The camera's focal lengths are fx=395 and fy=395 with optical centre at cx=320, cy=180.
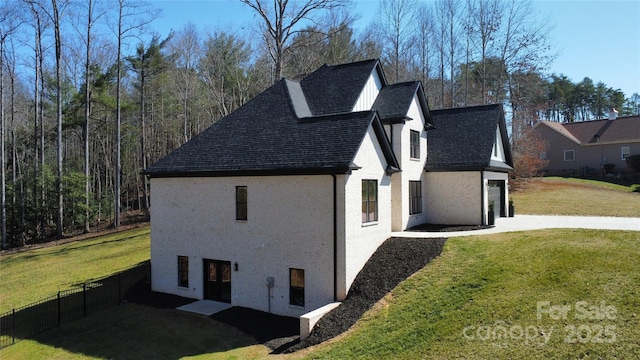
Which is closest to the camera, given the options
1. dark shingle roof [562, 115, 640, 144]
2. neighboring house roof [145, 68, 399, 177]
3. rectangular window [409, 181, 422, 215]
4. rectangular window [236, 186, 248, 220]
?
neighboring house roof [145, 68, 399, 177]

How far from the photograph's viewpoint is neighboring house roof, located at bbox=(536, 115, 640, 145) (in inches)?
1684

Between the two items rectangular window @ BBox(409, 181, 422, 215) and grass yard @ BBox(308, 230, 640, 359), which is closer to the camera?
grass yard @ BBox(308, 230, 640, 359)

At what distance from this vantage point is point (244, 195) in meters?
15.2

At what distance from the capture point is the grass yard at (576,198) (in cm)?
2397

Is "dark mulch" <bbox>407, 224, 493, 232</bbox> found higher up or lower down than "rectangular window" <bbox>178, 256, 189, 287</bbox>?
higher up

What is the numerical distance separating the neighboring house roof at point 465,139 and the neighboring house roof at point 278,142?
500cm

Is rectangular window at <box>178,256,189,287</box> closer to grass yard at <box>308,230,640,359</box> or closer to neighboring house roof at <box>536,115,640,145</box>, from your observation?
grass yard at <box>308,230,640,359</box>

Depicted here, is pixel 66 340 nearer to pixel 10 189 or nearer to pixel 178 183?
pixel 178 183

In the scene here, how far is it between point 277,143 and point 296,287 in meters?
5.43

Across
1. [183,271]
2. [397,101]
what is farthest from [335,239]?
[397,101]

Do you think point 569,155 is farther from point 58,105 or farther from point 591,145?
point 58,105

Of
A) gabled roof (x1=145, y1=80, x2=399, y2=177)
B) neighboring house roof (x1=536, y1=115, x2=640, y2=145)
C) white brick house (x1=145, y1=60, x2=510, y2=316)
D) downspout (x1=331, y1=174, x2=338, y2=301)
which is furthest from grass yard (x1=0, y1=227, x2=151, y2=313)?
neighboring house roof (x1=536, y1=115, x2=640, y2=145)

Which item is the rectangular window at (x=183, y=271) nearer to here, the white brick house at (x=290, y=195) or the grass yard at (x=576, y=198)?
the white brick house at (x=290, y=195)

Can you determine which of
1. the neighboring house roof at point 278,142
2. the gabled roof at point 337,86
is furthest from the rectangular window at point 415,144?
the neighboring house roof at point 278,142
